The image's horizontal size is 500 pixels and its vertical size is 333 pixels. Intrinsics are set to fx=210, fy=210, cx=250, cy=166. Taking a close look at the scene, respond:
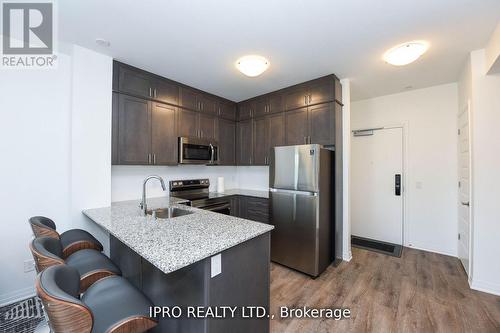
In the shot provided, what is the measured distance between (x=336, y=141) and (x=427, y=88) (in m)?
1.96

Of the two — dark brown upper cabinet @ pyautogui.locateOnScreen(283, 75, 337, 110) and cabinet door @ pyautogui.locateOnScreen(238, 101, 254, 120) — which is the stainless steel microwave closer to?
cabinet door @ pyautogui.locateOnScreen(238, 101, 254, 120)

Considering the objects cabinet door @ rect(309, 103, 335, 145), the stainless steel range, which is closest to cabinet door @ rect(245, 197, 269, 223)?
the stainless steel range

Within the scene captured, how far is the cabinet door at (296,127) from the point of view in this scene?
10.7 feet

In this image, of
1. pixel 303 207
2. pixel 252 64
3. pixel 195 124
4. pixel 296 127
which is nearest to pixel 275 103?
pixel 296 127

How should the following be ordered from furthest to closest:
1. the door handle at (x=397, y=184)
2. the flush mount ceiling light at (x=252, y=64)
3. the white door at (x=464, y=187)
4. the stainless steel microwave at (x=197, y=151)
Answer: the door handle at (x=397, y=184)
the stainless steel microwave at (x=197, y=151)
the white door at (x=464, y=187)
the flush mount ceiling light at (x=252, y=64)

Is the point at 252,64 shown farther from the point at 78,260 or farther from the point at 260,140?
the point at 78,260

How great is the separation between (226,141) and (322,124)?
1.80 metres

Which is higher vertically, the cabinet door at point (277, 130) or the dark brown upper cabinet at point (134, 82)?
the dark brown upper cabinet at point (134, 82)

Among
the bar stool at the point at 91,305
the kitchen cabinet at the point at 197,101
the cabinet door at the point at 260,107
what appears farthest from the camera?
the cabinet door at the point at 260,107

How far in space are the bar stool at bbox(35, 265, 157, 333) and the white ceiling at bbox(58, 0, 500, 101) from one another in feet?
6.41

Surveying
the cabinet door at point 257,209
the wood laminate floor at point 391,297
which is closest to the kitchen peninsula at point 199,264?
the wood laminate floor at point 391,297

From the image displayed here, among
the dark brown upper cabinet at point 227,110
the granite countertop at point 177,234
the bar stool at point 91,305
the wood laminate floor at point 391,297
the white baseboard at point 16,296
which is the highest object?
the dark brown upper cabinet at point 227,110

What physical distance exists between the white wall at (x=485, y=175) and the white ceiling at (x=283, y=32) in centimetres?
42

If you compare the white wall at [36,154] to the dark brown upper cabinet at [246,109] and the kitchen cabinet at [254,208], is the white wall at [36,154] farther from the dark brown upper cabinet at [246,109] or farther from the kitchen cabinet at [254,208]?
the dark brown upper cabinet at [246,109]
